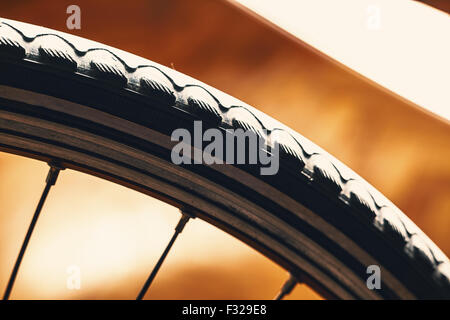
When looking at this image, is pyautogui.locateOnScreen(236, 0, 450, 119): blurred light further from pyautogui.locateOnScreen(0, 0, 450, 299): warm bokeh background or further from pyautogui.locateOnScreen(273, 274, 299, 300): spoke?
pyautogui.locateOnScreen(273, 274, 299, 300): spoke

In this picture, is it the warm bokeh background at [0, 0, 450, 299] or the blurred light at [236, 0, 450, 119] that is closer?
the warm bokeh background at [0, 0, 450, 299]

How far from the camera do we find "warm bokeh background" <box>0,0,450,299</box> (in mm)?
931

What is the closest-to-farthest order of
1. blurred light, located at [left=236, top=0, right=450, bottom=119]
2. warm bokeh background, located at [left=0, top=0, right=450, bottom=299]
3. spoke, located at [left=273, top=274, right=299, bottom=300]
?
spoke, located at [left=273, top=274, right=299, bottom=300], warm bokeh background, located at [left=0, top=0, right=450, bottom=299], blurred light, located at [left=236, top=0, right=450, bottom=119]

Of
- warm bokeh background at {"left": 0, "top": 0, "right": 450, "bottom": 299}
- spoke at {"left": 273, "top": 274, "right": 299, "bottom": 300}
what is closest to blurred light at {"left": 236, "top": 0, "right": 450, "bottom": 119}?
warm bokeh background at {"left": 0, "top": 0, "right": 450, "bottom": 299}

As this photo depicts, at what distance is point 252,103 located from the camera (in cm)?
103

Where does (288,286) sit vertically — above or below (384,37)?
below

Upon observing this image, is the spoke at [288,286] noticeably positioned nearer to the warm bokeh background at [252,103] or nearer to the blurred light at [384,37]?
the warm bokeh background at [252,103]

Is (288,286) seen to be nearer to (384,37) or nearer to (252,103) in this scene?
(252,103)

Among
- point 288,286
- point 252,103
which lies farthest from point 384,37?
point 288,286

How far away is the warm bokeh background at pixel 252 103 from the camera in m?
0.93

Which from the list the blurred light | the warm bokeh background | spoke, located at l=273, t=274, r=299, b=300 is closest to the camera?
spoke, located at l=273, t=274, r=299, b=300

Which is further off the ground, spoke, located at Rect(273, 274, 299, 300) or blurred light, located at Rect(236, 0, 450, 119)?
blurred light, located at Rect(236, 0, 450, 119)

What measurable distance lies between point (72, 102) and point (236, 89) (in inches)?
16.9

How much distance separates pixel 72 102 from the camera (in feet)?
2.21
